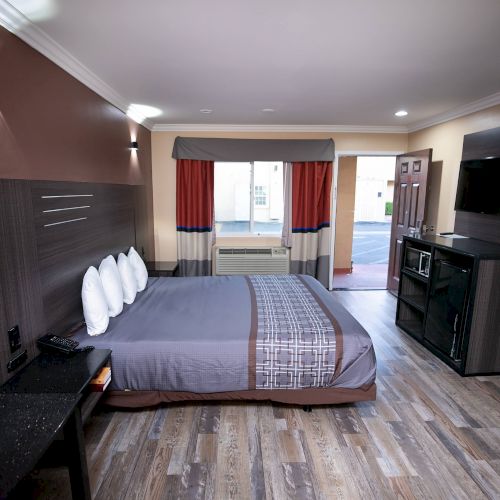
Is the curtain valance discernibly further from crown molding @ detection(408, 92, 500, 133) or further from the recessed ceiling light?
crown molding @ detection(408, 92, 500, 133)

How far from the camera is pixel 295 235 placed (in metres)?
4.84

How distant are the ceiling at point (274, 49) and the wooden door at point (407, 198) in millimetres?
811

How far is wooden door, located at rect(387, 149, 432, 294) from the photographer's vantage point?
161 inches

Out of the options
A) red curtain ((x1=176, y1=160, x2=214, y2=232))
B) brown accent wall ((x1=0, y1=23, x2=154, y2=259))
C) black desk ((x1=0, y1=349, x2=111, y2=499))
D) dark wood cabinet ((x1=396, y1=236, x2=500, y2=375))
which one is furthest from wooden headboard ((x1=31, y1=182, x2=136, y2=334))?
dark wood cabinet ((x1=396, y1=236, x2=500, y2=375))

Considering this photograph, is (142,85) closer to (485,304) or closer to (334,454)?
(334,454)

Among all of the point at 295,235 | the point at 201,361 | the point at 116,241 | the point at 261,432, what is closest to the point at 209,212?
the point at 295,235

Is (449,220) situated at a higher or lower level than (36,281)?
higher

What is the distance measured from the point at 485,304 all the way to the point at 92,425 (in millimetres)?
3016

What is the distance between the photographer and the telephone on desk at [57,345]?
72.7 inches

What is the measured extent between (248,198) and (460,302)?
3.19 m

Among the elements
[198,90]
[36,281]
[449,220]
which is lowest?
[36,281]

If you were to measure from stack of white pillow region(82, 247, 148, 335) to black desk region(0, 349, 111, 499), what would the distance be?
34 centimetres

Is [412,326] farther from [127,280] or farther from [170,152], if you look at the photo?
[170,152]

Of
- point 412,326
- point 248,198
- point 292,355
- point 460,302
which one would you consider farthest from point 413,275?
point 248,198
